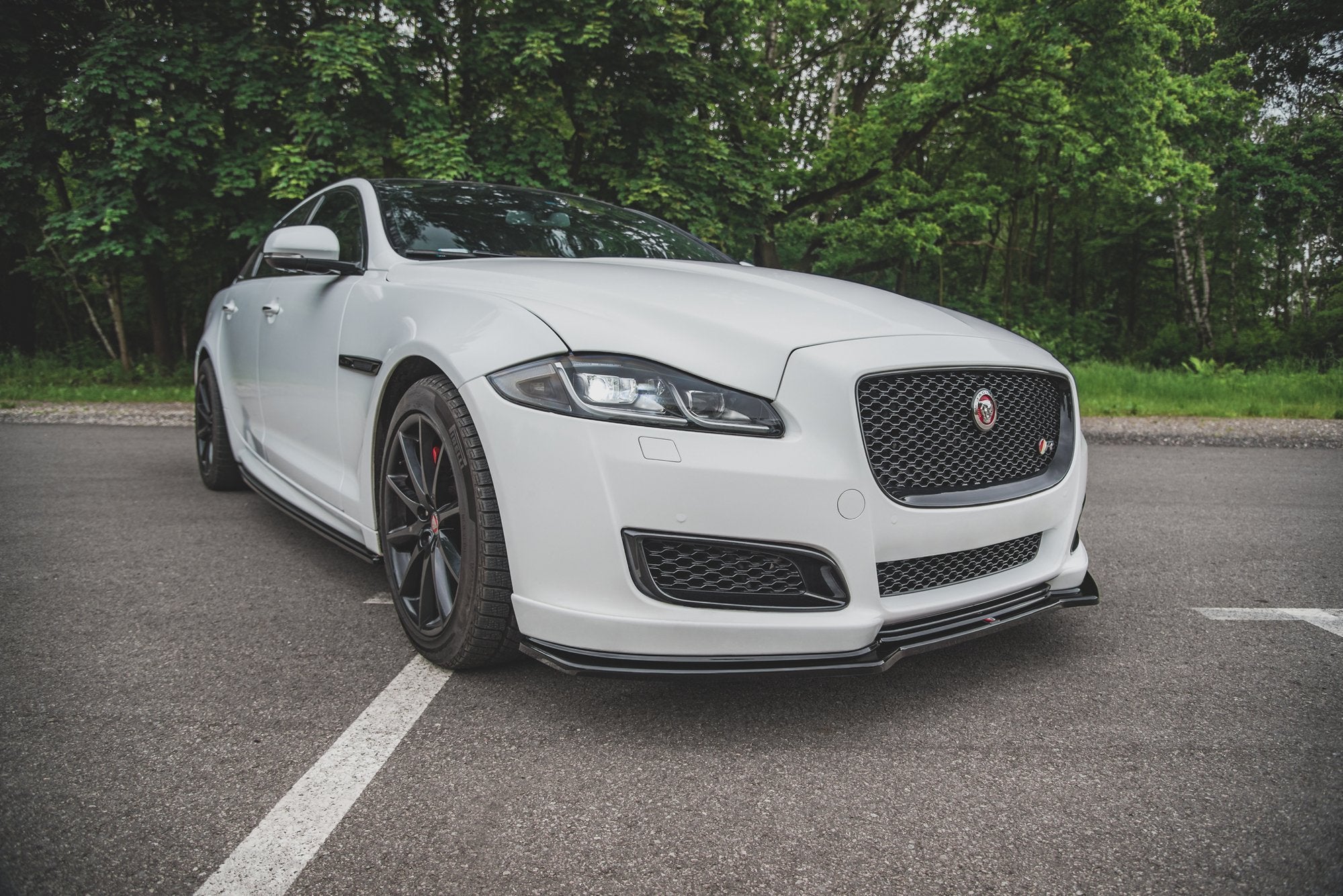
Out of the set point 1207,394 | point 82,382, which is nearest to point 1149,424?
point 1207,394

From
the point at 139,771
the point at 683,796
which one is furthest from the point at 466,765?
the point at 139,771

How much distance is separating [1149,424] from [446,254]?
7.68 meters

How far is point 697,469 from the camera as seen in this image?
1.87 m

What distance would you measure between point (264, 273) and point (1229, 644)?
14.1 feet

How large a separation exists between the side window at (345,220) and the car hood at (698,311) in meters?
0.55

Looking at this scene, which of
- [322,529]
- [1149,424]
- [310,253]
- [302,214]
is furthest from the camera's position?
[1149,424]

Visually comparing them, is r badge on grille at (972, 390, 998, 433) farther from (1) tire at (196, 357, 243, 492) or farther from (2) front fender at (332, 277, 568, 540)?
(1) tire at (196, 357, 243, 492)

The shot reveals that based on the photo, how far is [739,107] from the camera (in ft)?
46.4

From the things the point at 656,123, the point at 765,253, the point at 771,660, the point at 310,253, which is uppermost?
the point at 656,123

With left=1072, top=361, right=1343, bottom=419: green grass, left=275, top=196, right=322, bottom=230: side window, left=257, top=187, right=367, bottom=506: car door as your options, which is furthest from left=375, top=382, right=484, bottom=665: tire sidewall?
left=1072, top=361, right=1343, bottom=419: green grass

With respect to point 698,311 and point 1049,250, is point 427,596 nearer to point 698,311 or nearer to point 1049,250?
point 698,311

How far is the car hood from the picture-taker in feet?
6.55

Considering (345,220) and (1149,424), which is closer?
(345,220)

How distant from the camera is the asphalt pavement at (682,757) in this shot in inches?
60.3
